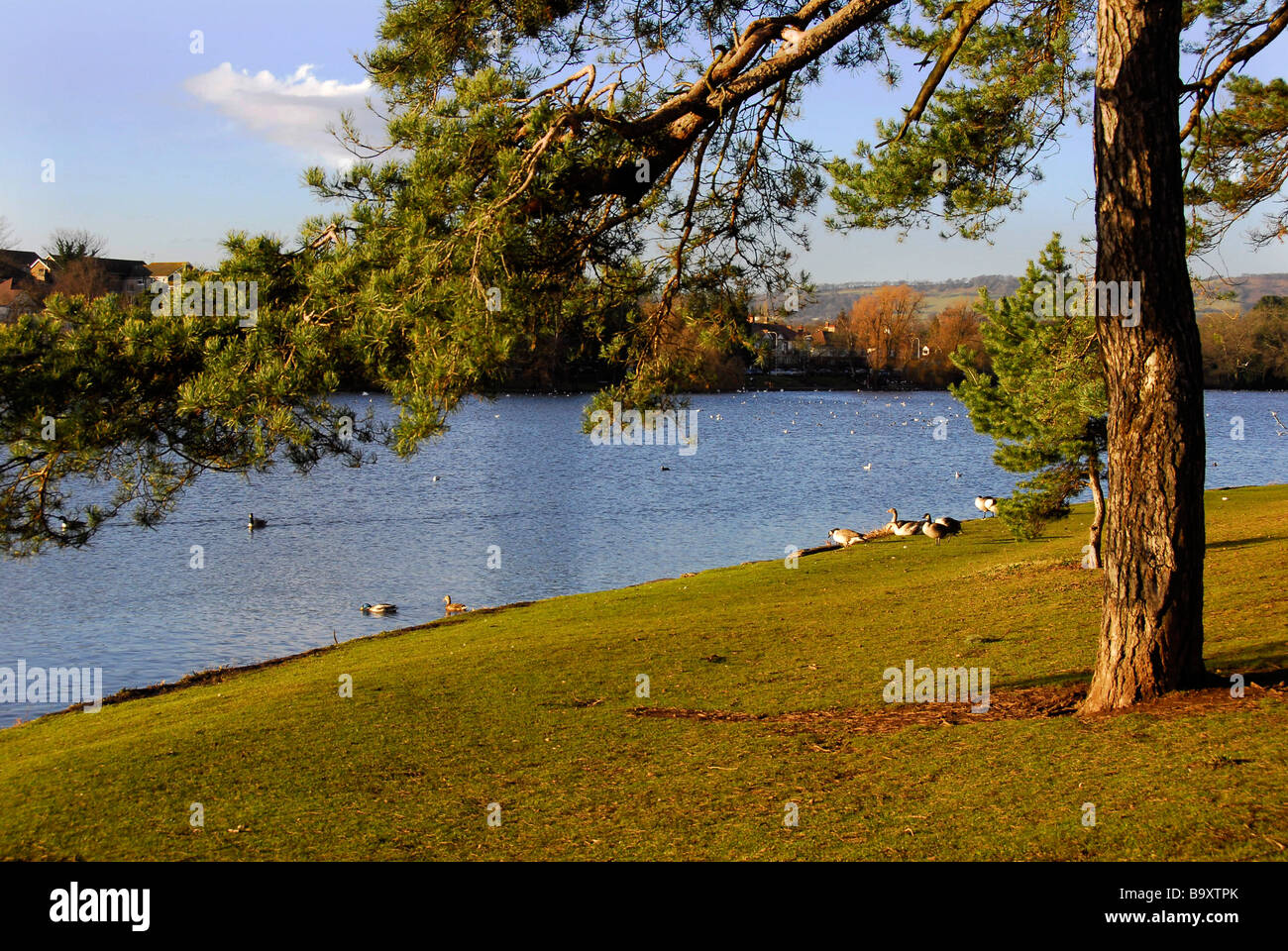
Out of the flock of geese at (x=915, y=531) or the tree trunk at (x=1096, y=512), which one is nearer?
the tree trunk at (x=1096, y=512)

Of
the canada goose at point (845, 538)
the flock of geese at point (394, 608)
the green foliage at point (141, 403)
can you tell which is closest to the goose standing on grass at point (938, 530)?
the canada goose at point (845, 538)

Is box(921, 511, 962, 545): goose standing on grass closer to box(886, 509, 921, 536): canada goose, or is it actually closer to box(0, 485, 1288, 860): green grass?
box(886, 509, 921, 536): canada goose

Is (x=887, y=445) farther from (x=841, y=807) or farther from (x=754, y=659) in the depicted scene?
(x=841, y=807)

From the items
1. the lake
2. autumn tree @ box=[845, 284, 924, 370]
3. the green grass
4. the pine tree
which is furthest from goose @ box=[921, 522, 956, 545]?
autumn tree @ box=[845, 284, 924, 370]

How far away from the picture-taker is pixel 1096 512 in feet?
52.6

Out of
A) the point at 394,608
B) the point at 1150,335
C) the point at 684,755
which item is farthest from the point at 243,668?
the point at 1150,335

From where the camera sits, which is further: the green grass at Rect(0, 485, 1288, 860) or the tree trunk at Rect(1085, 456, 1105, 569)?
the tree trunk at Rect(1085, 456, 1105, 569)

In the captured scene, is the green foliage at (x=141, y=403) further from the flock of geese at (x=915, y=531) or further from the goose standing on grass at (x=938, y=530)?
the goose standing on grass at (x=938, y=530)

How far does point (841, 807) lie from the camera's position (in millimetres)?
6793

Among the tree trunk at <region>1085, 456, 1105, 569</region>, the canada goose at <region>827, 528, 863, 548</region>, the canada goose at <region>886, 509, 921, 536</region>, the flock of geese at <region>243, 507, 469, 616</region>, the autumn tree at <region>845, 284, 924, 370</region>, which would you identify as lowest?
the flock of geese at <region>243, 507, 469, 616</region>

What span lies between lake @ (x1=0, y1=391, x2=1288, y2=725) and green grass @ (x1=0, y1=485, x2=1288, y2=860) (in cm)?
275

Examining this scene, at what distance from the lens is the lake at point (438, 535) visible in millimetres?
18891

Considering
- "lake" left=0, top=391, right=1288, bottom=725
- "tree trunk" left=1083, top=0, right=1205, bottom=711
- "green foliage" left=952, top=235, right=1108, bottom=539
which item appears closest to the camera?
"tree trunk" left=1083, top=0, right=1205, bottom=711

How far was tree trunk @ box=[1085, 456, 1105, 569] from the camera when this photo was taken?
15750 mm
